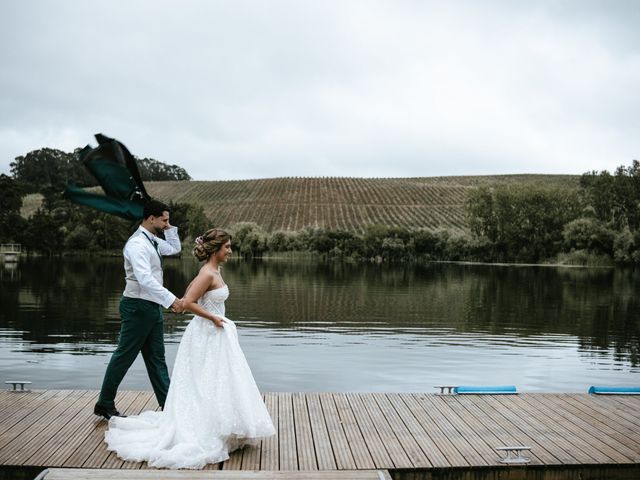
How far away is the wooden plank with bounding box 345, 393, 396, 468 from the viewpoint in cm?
582

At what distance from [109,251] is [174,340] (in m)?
73.9

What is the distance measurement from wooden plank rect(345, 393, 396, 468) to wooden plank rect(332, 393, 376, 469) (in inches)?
1.5

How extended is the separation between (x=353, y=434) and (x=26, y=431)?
3.14m

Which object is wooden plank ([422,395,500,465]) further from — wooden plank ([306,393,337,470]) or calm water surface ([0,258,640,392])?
calm water surface ([0,258,640,392])

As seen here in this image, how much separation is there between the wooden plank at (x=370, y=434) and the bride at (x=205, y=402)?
943 millimetres

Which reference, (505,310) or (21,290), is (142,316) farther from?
(21,290)

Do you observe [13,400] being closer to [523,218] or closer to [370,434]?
[370,434]

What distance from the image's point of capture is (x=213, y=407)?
6078mm

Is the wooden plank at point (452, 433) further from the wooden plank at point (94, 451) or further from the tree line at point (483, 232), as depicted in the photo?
the tree line at point (483, 232)

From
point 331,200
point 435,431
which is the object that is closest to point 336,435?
point 435,431

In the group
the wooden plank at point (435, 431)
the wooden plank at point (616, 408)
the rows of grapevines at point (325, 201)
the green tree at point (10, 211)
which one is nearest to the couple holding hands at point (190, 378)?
the wooden plank at point (435, 431)

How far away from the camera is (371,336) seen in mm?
19141

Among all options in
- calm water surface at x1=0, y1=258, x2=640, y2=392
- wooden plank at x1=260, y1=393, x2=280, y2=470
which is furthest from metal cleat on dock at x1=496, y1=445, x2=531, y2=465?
calm water surface at x1=0, y1=258, x2=640, y2=392

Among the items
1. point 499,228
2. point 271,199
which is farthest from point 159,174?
point 499,228
